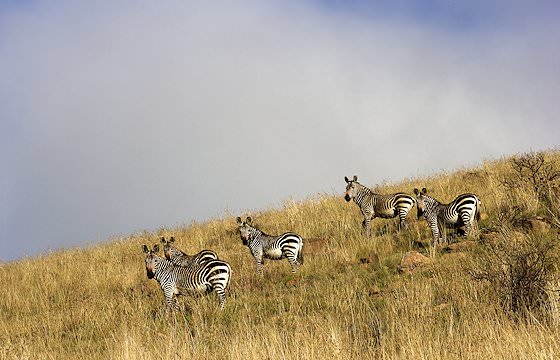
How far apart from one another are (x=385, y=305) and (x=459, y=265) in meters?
2.22

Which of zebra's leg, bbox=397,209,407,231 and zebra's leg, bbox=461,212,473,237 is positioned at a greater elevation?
zebra's leg, bbox=397,209,407,231

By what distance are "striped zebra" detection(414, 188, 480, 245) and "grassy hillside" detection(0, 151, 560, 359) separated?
452mm

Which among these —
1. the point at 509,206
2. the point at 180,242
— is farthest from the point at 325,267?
the point at 180,242

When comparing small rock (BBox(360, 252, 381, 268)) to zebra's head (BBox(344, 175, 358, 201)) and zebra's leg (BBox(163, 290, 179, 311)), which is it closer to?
zebra's head (BBox(344, 175, 358, 201))

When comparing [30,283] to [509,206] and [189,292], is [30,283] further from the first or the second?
[509,206]

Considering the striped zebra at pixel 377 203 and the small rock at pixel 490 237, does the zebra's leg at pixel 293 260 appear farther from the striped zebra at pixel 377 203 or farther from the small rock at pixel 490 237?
the small rock at pixel 490 237

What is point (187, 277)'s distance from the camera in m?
12.2

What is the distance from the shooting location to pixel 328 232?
16.5 meters

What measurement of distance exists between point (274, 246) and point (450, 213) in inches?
166

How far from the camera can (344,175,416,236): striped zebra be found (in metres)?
15.5

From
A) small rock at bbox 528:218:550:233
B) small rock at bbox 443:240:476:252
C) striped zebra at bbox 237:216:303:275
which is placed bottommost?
small rock at bbox 443:240:476:252

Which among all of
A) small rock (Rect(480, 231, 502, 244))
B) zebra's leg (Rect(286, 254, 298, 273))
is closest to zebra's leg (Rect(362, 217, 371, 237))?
zebra's leg (Rect(286, 254, 298, 273))

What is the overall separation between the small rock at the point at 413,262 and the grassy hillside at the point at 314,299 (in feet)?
0.53

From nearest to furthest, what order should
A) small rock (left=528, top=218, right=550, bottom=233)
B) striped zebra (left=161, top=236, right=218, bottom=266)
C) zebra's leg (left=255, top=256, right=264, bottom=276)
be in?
small rock (left=528, top=218, right=550, bottom=233) → striped zebra (left=161, top=236, right=218, bottom=266) → zebra's leg (left=255, top=256, right=264, bottom=276)
